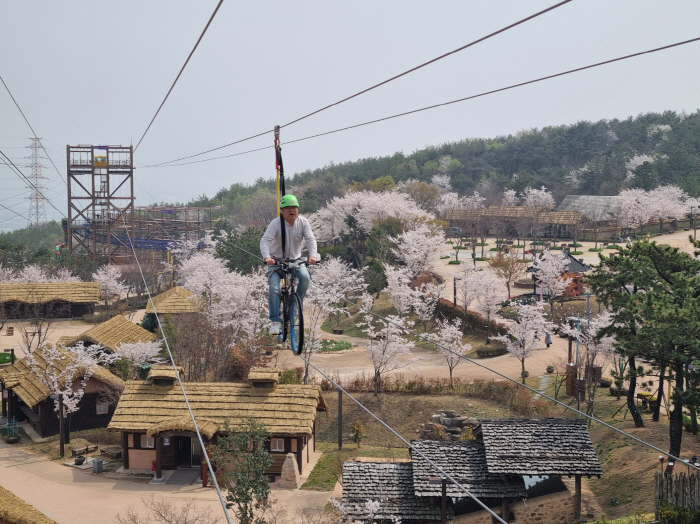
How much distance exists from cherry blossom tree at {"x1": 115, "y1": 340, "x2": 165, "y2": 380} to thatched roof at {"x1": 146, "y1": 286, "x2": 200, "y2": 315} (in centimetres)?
668

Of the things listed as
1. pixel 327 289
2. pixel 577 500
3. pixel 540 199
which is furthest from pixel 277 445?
pixel 540 199

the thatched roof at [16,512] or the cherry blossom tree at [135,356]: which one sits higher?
the thatched roof at [16,512]

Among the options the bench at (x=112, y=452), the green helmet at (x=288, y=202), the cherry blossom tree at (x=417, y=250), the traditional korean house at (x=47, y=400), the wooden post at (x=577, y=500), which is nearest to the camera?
the green helmet at (x=288, y=202)

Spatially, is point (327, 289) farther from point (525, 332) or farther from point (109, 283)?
point (109, 283)

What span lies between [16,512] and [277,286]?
5.88 meters

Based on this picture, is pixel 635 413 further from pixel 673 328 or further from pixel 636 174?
pixel 636 174

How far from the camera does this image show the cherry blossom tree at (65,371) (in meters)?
24.9

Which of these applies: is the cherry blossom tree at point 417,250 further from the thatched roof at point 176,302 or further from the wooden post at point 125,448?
the wooden post at point 125,448

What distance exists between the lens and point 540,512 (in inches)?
719

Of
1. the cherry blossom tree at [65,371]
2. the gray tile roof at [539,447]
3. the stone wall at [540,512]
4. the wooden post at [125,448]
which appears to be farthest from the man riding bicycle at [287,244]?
the cherry blossom tree at [65,371]

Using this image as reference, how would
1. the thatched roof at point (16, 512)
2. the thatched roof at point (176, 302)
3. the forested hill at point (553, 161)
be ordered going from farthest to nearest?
the forested hill at point (553, 161)
the thatched roof at point (176, 302)
the thatched roof at point (16, 512)

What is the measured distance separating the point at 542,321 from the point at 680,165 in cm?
5964

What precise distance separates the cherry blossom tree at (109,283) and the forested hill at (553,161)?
37.9 m

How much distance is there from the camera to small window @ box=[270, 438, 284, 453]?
71.6 ft
